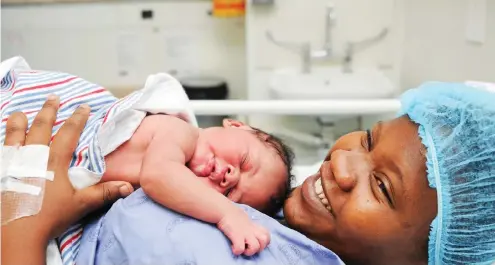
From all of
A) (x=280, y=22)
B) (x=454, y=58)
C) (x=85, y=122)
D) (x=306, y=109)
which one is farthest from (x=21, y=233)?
(x=280, y=22)

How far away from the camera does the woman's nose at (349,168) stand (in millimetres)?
898

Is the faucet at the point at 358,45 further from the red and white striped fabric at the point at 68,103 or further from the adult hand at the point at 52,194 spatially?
the adult hand at the point at 52,194

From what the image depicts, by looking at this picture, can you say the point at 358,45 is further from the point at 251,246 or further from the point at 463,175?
the point at 251,246

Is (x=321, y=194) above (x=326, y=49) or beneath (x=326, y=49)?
beneath

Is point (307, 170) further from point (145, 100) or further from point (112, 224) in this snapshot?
point (112, 224)

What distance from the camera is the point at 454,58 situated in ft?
7.63

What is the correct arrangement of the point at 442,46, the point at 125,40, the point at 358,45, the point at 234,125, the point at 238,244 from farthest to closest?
the point at 125,40 → the point at 358,45 → the point at 442,46 → the point at 234,125 → the point at 238,244

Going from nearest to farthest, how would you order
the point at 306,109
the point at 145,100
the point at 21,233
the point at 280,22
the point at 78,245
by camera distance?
the point at 21,233
the point at 78,245
the point at 145,100
the point at 306,109
the point at 280,22

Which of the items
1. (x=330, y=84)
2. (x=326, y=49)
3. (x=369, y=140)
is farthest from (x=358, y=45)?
(x=369, y=140)

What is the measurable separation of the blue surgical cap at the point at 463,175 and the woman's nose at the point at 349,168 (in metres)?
0.12

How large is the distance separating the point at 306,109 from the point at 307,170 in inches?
7.2

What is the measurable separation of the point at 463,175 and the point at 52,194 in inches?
26.7

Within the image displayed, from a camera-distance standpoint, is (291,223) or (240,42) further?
(240,42)

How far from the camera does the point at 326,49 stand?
288 centimetres
